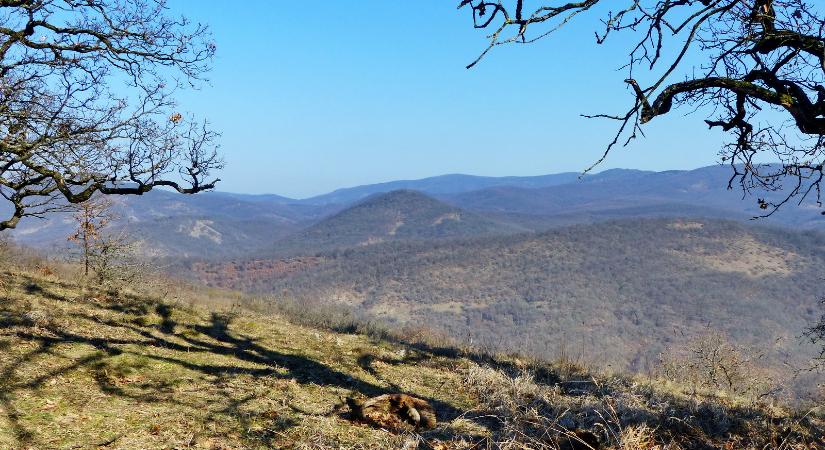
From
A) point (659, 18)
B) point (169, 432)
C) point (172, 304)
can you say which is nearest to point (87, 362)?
point (169, 432)

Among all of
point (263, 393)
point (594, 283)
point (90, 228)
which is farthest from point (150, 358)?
point (594, 283)

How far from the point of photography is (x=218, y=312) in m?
11.2

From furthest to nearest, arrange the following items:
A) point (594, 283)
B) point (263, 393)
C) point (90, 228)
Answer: point (594, 283), point (90, 228), point (263, 393)

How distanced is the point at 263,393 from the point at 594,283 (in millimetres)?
78047

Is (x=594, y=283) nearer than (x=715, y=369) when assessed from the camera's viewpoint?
No

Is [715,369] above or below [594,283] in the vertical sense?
above

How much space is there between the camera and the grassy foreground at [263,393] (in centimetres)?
495

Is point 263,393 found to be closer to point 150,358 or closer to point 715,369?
point 150,358

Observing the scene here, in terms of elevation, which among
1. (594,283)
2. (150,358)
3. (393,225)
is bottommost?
(594,283)

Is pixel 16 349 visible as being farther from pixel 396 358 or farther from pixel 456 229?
pixel 456 229

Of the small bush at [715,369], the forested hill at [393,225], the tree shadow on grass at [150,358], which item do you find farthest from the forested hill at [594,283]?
the forested hill at [393,225]

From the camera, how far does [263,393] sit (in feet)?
20.9

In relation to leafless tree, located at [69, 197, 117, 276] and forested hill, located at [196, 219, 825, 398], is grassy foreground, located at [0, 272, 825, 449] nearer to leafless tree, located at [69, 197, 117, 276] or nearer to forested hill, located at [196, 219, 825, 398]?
Result: leafless tree, located at [69, 197, 117, 276]

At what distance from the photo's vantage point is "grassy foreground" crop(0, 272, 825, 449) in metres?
4.95
